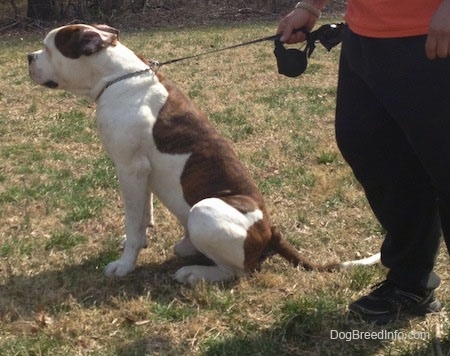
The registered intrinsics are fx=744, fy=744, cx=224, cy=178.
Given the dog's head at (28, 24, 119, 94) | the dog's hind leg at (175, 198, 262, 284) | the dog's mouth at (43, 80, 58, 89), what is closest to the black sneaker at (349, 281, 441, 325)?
the dog's hind leg at (175, 198, 262, 284)

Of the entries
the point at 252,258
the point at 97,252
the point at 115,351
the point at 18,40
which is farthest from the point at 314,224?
the point at 18,40

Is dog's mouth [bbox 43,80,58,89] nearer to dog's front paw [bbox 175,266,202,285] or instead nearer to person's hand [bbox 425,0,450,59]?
dog's front paw [bbox 175,266,202,285]

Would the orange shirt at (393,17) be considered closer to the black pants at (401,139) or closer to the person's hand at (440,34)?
the black pants at (401,139)

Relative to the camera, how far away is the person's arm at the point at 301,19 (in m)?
3.78

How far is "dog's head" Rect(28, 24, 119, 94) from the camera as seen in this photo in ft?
14.0

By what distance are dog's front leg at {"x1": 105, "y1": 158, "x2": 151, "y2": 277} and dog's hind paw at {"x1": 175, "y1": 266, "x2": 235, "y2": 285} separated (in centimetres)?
31

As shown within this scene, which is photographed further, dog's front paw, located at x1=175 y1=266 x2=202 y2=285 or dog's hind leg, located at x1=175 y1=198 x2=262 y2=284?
dog's front paw, located at x1=175 y1=266 x2=202 y2=285

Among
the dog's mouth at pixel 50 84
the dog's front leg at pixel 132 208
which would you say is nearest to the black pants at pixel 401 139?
the dog's front leg at pixel 132 208

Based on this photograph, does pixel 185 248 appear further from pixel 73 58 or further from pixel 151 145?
pixel 73 58

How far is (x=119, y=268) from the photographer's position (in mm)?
4285

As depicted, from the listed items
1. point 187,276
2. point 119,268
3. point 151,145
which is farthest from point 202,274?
point 151,145

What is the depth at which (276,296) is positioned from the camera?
13.1 feet

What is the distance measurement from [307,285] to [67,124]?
425 cm

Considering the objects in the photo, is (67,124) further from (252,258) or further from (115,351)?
(115,351)
